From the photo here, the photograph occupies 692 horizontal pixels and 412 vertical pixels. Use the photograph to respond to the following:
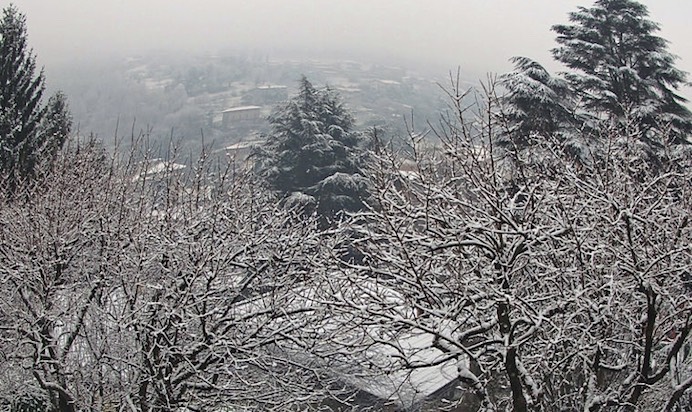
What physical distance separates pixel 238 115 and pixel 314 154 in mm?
3412

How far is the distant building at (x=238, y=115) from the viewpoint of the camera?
18.8 m

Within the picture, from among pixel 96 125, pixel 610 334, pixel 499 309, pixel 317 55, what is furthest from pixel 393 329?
pixel 317 55

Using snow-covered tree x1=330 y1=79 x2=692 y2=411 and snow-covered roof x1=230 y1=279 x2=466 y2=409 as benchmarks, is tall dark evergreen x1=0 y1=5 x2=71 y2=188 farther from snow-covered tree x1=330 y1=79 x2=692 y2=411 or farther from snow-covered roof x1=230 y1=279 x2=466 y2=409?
snow-covered tree x1=330 y1=79 x2=692 y2=411

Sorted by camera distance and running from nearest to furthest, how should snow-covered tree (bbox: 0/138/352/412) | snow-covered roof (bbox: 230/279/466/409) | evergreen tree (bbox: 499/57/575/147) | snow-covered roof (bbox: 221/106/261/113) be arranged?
1. snow-covered roof (bbox: 230/279/466/409)
2. snow-covered tree (bbox: 0/138/352/412)
3. evergreen tree (bbox: 499/57/575/147)
4. snow-covered roof (bbox: 221/106/261/113)

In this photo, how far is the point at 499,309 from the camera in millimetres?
5566

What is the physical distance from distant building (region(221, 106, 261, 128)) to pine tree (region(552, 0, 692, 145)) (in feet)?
33.1

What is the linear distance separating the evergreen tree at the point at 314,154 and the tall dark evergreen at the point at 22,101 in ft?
25.2

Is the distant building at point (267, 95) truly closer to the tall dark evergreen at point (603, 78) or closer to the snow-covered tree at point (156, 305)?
the tall dark evergreen at point (603, 78)

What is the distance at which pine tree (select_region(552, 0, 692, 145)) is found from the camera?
1634 cm

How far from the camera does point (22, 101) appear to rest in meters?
18.0

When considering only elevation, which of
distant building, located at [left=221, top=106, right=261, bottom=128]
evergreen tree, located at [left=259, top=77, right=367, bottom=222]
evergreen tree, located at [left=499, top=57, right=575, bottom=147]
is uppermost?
evergreen tree, located at [left=499, top=57, right=575, bottom=147]

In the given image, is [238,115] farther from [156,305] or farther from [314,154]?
[156,305]

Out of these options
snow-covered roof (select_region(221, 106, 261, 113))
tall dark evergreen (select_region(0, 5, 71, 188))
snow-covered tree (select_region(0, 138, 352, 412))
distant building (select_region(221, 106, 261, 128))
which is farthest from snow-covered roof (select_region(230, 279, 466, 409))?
snow-covered roof (select_region(221, 106, 261, 113))

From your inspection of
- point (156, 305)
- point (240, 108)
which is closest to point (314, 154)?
point (240, 108)
